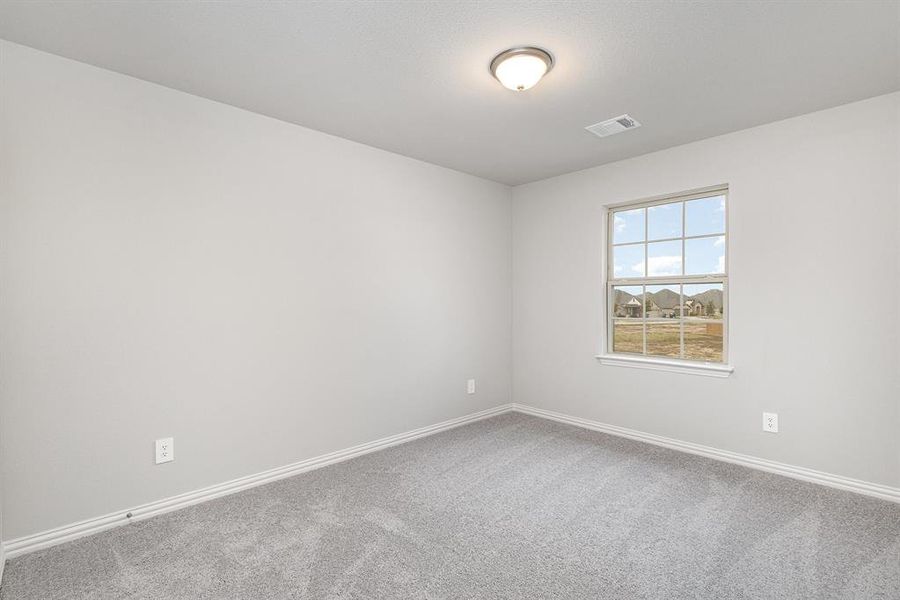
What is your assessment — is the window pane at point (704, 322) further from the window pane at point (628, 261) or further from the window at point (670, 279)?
the window pane at point (628, 261)

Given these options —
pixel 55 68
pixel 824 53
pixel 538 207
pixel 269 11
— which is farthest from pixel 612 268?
pixel 55 68

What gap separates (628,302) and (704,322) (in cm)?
63

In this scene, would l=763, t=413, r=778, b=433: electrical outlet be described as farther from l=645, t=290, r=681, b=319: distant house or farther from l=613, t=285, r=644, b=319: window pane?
l=613, t=285, r=644, b=319: window pane

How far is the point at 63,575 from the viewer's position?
73.3 inches

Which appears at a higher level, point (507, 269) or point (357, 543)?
point (507, 269)

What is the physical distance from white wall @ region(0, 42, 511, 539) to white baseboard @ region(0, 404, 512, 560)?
0.04 m

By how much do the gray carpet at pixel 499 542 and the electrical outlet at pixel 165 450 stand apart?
30 cm

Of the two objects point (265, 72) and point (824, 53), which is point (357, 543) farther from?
point (824, 53)

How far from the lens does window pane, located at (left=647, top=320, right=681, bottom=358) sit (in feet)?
11.7

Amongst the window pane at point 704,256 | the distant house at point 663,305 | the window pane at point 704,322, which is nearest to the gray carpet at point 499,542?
the window pane at point 704,322

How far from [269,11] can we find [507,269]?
322 centimetres

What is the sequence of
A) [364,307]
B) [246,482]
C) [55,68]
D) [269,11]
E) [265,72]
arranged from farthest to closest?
[364,307] < [246,482] < [265,72] < [55,68] < [269,11]

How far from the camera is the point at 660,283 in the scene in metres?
3.66

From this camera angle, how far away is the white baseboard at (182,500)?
2057 millimetres
